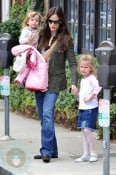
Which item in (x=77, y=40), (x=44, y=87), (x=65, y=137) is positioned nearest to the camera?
(x=44, y=87)

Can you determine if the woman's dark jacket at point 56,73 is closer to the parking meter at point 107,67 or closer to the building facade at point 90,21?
the parking meter at point 107,67

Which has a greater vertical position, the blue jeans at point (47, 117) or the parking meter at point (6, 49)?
the parking meter at point (6, 49)

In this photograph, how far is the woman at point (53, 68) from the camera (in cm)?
827

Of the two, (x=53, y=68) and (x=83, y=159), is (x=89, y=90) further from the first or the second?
(x=83, y=159)

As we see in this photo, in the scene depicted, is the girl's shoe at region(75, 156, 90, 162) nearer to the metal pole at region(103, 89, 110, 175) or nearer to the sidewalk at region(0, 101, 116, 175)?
the sidewalk at region(0, 101, 116, 175)

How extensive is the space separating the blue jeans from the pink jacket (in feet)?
0.42

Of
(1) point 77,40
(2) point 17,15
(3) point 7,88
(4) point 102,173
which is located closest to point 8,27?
(2) point 17,15

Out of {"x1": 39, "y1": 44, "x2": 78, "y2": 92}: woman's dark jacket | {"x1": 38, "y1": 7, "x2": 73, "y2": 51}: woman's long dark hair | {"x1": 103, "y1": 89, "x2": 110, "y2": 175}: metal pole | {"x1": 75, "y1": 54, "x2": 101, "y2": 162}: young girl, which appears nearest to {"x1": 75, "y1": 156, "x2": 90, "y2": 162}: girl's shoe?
{"x1": 75, "y1": 54, "x2": 101, "y2": 162}: young girl

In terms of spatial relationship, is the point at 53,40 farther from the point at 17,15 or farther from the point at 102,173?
the point at 17,15

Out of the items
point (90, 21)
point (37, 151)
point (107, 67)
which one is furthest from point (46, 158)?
point (90, 21)

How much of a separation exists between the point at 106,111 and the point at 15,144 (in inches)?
112

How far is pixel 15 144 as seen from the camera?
9688mm

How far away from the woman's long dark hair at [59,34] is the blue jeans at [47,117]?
612 mm

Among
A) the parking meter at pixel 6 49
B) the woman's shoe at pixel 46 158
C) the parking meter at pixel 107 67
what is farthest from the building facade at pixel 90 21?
the parking meter at pixel 107 67
